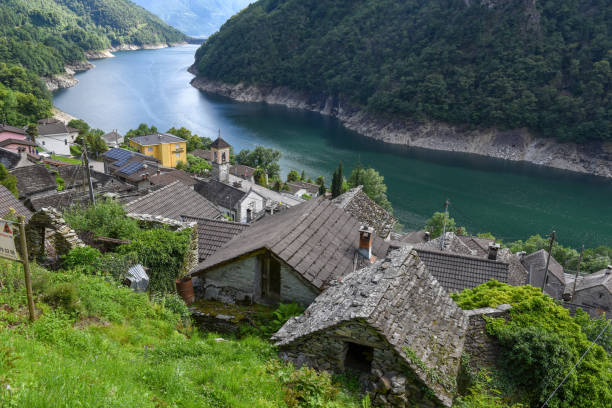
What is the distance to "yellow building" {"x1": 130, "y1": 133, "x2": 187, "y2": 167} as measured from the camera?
66812 mm

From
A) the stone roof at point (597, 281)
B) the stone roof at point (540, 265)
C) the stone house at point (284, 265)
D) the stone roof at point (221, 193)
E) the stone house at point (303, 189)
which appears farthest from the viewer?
the stone house at point (303, 189)

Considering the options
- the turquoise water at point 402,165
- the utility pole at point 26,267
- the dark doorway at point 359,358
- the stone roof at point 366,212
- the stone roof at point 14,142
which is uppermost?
the utility pole at point 26,267

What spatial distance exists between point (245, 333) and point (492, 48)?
12805 cm

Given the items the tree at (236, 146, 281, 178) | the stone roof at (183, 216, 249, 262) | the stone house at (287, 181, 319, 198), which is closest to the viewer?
the stone roof at (183, 216, 249, 262)

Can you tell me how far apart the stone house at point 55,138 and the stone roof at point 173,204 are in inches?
2199

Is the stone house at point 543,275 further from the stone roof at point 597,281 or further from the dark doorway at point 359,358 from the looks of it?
the dark doorway at point 359,358

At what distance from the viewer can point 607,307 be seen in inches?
1385

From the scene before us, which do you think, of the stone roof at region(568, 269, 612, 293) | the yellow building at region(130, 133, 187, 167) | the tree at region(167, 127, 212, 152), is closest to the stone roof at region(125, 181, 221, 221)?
the stone roof at region(568, 269, 612, 293)

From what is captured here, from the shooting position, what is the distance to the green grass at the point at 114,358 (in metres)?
5.44

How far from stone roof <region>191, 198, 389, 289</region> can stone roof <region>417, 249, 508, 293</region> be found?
4507 millimetres

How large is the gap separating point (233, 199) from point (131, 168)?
18.9 meters

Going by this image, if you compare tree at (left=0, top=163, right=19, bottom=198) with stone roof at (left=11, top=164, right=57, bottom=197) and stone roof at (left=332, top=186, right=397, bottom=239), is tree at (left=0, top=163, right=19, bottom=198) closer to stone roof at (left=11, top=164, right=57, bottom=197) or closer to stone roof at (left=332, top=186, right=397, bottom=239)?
stone roof at (left=11, top=164, right=57, bottom=197)

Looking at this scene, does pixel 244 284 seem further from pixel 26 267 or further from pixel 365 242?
pixel 26 267

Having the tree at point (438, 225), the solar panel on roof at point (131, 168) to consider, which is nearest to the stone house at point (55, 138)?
the solar panel on roof at point (131, 168)
